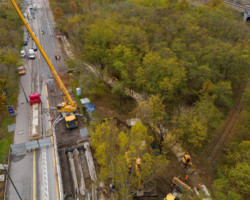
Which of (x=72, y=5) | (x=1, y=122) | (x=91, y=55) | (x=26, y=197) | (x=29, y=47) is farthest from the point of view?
(x=72, y=5)

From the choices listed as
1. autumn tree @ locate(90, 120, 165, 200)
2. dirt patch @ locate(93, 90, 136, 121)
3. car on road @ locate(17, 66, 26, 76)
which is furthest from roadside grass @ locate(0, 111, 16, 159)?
autumn tree @ locate(90, 120, 165, 200)

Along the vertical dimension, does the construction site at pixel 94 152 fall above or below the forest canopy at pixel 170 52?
below

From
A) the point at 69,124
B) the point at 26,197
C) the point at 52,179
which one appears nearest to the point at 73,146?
the point at 69,124

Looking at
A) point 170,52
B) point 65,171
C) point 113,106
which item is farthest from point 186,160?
point 170,52

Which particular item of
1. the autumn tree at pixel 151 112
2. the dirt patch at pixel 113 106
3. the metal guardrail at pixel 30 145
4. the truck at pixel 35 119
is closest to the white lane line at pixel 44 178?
the metal guardrail at pixel 30 145

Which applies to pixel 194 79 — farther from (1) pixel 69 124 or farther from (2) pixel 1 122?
(2) pixel 1 122

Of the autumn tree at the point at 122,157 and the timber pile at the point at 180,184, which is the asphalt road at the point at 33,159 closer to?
the autumn tree at the point at 122,157

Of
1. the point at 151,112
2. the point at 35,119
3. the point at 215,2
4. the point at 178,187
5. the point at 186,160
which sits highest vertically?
the point at 215,2

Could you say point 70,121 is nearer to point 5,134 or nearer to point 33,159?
point 33,159
